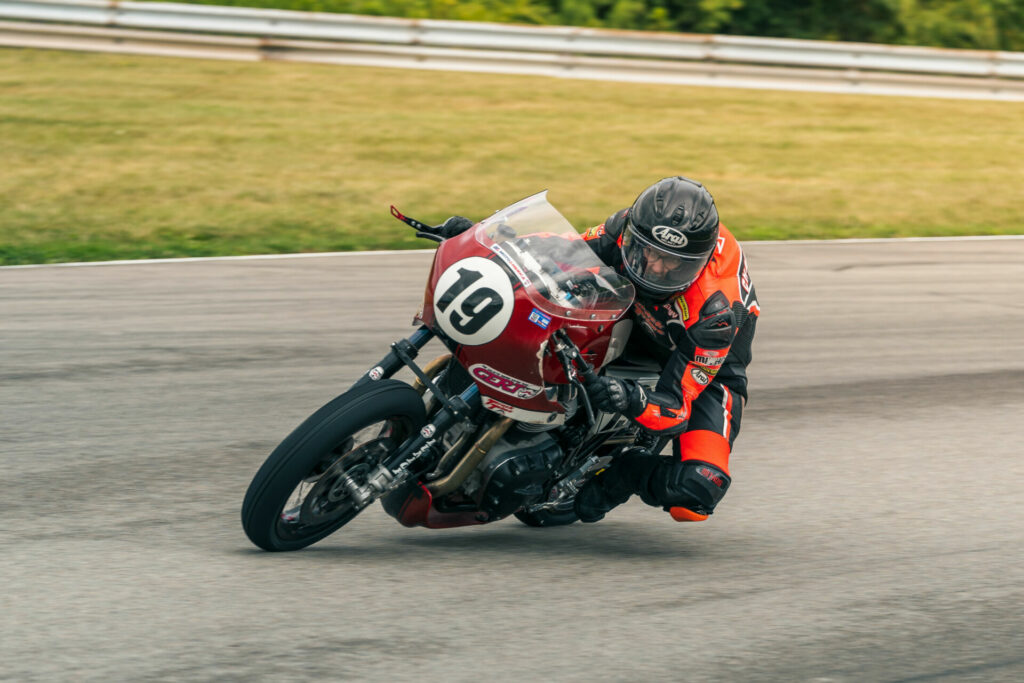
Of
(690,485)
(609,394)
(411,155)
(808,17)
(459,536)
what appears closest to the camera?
(609,394)

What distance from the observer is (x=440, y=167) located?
1435 centimetres

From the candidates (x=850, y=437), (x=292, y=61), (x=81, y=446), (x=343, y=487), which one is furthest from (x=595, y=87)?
(x=343, y=487)

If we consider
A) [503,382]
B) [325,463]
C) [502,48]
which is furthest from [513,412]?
[502,48]

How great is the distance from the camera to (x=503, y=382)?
4.48 meters

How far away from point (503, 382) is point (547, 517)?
1.14 metres

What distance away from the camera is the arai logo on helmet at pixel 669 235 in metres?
4.53

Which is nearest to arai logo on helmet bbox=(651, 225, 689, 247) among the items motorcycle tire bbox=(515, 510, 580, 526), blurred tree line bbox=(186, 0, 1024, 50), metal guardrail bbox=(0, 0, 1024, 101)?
motorcycle tire bbox=(515, 510, 580, 526)

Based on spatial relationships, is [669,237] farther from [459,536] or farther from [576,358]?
[459,536]

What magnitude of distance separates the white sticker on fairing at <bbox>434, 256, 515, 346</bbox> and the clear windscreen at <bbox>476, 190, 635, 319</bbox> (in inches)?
2.9

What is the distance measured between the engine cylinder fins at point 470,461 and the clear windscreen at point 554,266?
0.54 m

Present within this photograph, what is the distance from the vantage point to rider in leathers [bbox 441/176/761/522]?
457cm

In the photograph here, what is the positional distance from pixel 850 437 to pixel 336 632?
3764mm

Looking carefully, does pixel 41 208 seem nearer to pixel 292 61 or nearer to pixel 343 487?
pixel 292 61

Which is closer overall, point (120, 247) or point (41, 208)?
point (120, 247)
